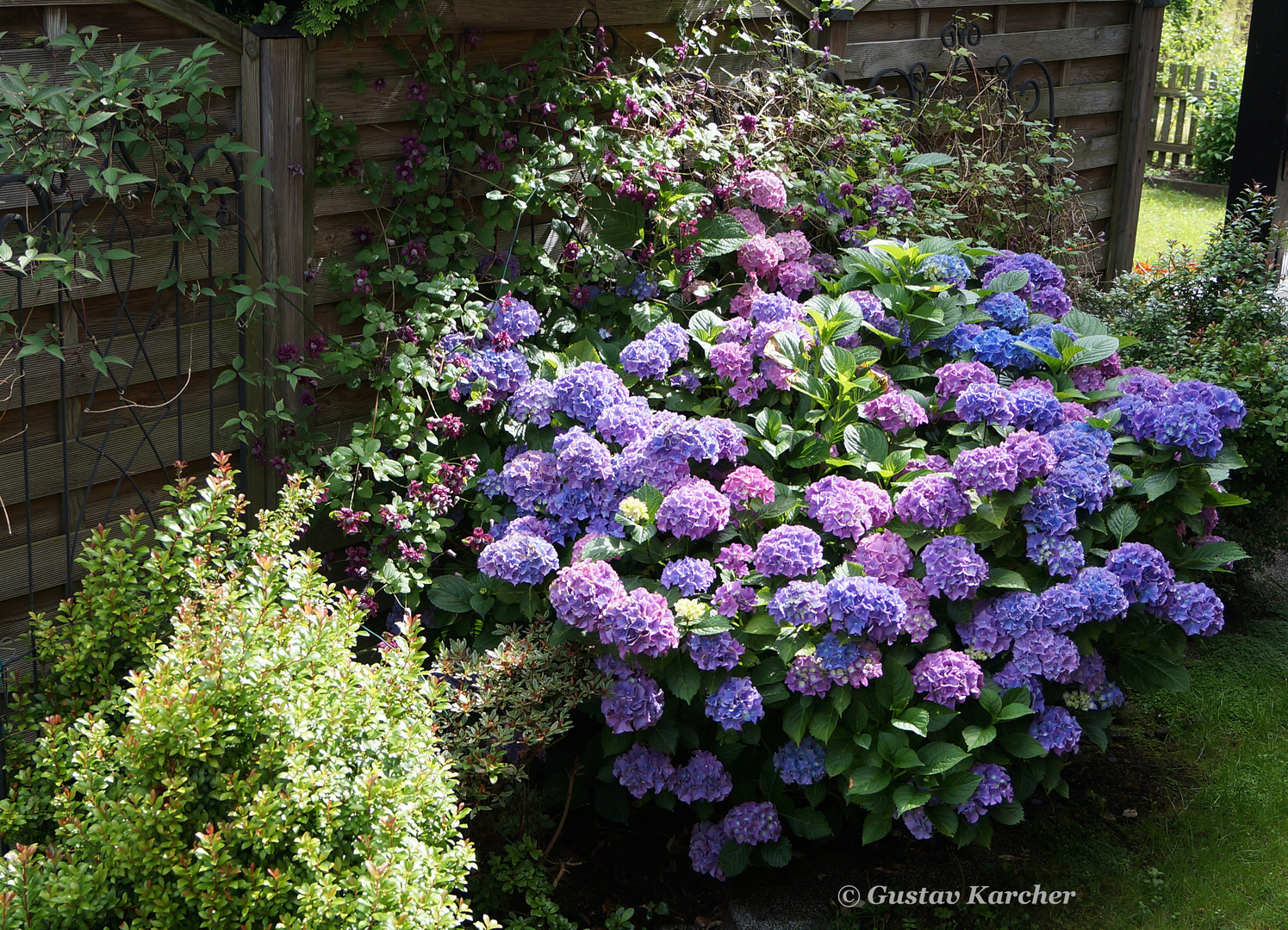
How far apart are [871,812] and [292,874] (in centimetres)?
128

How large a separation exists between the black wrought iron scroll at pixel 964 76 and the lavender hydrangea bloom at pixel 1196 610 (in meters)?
2.85

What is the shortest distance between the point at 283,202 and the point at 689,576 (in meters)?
1.46

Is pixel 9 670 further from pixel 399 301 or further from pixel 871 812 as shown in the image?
pixel 871 812

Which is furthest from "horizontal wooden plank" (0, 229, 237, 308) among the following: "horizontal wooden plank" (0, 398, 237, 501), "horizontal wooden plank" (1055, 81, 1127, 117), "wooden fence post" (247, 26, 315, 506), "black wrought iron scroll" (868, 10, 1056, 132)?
"horizontal wooden plank" (1055, 81, 1127, 117)

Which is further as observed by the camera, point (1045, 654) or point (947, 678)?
point (1045, 654)

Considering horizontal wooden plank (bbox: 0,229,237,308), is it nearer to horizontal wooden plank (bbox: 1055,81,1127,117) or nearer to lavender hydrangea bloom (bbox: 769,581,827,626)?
lavender hydrangea bloom (bbox: 769,581,827,626)

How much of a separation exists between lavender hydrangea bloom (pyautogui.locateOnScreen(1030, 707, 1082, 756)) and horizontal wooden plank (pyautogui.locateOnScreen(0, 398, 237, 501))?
2.20 metres

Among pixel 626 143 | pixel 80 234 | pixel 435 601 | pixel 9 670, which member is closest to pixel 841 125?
pixel 626 143

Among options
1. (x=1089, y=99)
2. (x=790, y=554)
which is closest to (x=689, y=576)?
(x=790, y=554)

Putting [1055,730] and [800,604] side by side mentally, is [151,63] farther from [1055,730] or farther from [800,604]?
[1055,730]

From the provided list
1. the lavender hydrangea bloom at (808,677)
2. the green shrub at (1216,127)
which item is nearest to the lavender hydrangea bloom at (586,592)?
the lavender hydrangea bloom at (808,677)

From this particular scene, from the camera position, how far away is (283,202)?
2844 millimetres

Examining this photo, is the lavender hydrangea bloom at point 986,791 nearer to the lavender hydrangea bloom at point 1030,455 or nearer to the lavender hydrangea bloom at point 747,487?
the lavender hydrangea bloom at point 1030,455

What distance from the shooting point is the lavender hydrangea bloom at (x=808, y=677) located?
2424mm
